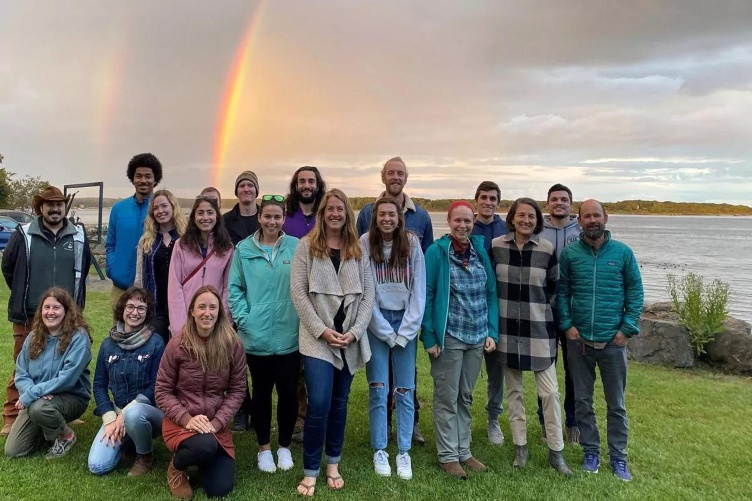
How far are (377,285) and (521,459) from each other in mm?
1994

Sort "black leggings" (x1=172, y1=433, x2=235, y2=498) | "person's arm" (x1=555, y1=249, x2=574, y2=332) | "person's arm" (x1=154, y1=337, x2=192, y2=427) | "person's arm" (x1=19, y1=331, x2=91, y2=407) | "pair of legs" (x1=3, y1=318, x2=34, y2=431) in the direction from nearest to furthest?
"black leggings" (x1=172, y1=433, x2=235, y2=498)
"person's arm" (x1=154, y1=337, x2=192, y2=427)
"person's arm" (x1=19, y1=331, x2=91, y2=407)
"person's arm" (x1=555, y1=249, x2=574, y2=332)
"pair of legs" (x1=3, y1=318, x2=34, y2=431)

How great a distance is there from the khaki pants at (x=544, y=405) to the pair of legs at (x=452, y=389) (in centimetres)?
41

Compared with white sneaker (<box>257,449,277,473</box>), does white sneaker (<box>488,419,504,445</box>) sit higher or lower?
lower

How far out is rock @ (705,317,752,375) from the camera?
29.1 ft

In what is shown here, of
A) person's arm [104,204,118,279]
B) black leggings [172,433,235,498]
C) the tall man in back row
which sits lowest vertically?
black leggings [172,433,235,498]

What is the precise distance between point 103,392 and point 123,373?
0.70 feet

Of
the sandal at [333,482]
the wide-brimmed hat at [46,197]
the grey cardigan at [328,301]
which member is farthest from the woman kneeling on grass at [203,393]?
the wide-brimmed hat at [46,197]

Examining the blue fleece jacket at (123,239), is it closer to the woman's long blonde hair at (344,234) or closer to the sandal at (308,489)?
the woman's long blonde hair at (344,234)

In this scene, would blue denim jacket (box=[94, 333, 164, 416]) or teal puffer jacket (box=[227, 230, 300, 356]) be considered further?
blue denim jacket (box=[94, 333, 164, 416])

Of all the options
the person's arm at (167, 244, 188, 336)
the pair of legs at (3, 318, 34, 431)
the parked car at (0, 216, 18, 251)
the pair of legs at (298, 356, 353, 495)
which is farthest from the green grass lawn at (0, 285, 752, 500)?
the parked car at (0, 216, 18, 251)

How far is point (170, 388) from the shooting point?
12.6ft

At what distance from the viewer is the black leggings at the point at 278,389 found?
4082 millimetres

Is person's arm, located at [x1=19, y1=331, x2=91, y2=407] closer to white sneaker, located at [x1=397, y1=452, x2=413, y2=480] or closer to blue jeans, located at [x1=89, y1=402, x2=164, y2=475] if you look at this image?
blue jeans, located at [x1=89, y1=402, x2=164, y2=475]

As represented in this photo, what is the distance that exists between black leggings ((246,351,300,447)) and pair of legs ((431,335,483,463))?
1.17 meters
